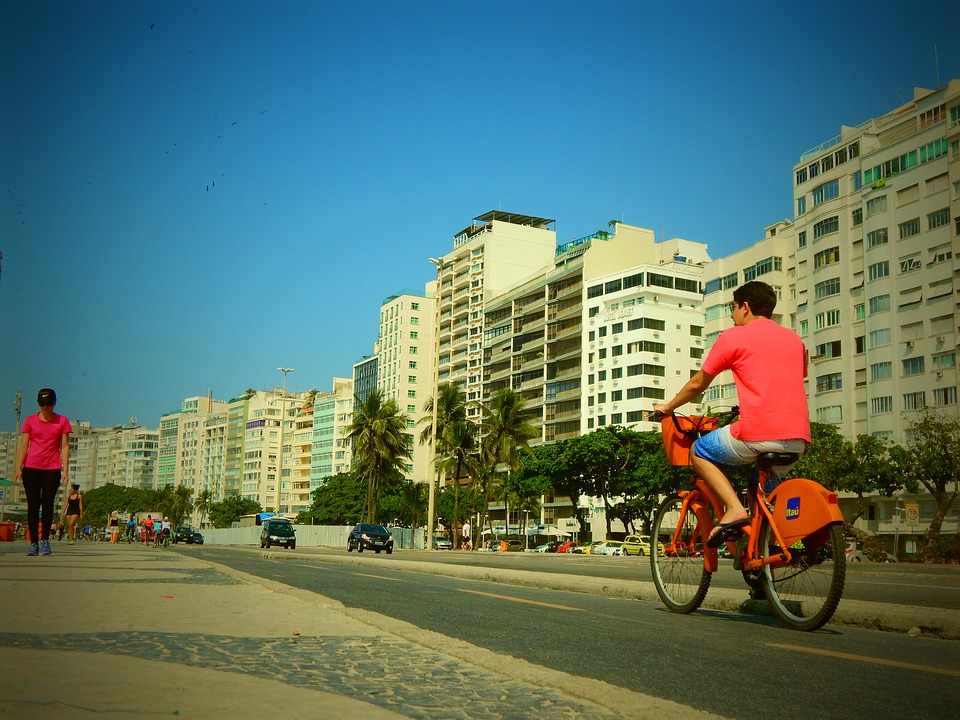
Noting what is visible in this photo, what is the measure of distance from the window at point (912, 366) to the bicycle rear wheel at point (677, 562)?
64.8m

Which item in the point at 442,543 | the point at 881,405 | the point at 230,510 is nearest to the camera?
the point at 881,405

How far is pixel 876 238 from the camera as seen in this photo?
7081 cm

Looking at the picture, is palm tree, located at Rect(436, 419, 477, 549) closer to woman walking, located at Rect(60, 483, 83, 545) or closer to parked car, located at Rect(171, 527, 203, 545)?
parked car, located at Rect(171, 527, 203, 545)

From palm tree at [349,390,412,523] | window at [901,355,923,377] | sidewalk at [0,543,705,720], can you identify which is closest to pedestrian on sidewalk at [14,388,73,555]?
sidewalk at [0,543,705,720]

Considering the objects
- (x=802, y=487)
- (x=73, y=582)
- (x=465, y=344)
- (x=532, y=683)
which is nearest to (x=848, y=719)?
(x=532, y=683)

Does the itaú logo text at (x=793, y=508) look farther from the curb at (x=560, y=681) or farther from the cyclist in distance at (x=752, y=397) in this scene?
the curb at (x=560, y=681)

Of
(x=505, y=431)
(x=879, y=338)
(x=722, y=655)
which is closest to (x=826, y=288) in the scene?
(x=879, y=338)

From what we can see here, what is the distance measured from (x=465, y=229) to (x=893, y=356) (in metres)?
86.2

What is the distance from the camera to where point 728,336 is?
658 centimetres

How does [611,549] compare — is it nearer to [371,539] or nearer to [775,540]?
[371,539]

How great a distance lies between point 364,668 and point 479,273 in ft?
433

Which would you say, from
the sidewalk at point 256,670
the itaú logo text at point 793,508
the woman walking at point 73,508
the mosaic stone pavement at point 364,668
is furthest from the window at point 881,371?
the mosaic stone pavement at point 364,668

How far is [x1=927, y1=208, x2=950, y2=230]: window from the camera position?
64875 millimetres

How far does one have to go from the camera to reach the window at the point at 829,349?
2918 inches
